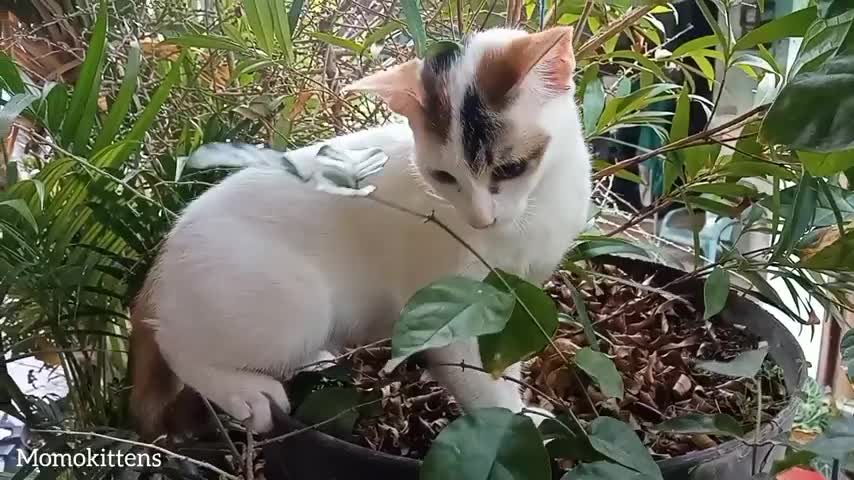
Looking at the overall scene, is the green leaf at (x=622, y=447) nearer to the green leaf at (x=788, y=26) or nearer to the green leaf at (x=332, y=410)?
the green leaf at (x=332, y=410)

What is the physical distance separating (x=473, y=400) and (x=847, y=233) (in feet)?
1.15

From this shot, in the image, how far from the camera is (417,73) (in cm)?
68

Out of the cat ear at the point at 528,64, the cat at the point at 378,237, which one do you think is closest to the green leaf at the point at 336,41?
the cat at the point at 378,237

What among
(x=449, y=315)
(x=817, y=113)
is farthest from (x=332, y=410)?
(x=817, y=113)

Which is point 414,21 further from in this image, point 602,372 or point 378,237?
point 602,372

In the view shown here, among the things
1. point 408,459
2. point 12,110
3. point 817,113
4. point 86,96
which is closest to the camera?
point 817,113

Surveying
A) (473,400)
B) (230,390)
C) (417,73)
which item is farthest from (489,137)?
(230,390)

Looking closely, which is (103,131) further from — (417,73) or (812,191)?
(812,191)

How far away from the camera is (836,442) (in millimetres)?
494

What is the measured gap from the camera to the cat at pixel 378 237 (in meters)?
0.66

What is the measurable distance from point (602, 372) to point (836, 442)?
5.9 inches

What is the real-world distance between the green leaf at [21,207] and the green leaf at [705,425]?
1.84 ft

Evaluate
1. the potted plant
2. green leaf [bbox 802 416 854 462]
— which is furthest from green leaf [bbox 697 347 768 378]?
green leaf [bbox 802 416 854 462]

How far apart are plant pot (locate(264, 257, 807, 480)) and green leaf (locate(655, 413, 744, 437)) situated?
0.03 feet
